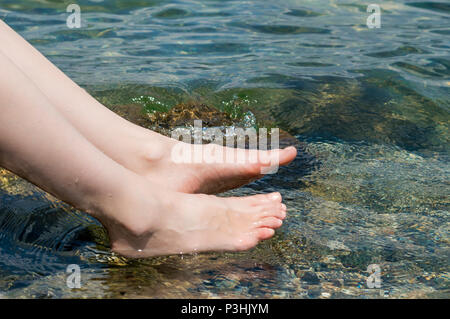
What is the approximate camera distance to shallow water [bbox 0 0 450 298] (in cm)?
224

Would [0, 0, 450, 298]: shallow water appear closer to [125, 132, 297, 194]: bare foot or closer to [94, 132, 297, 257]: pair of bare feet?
[94, 132, 297, 257]: pair of bare feet

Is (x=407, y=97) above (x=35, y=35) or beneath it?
beneath

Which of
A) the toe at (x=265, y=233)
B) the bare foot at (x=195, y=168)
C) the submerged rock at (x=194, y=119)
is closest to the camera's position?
the toe at (x=265, y=233)

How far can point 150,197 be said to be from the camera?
90.4 inches

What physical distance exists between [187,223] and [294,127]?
2061 mm

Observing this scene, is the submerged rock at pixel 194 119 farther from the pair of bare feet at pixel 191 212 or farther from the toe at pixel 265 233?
the toe at pixel 265 233

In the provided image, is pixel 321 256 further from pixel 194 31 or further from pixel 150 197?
pixel 194 31

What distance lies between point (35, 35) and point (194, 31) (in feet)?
5.87

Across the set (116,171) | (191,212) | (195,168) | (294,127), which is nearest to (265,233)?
(191,212)

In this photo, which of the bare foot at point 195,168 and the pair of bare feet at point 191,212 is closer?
the pair of bare feet at point 191,212

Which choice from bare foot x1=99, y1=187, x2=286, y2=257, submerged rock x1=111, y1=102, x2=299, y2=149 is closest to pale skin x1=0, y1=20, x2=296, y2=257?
bare foot x1=99, y1=187, x2=286, y2=257

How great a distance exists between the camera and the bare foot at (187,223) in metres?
2.29

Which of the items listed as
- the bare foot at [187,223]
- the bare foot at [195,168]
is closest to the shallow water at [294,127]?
the bare foot at [187,223]
